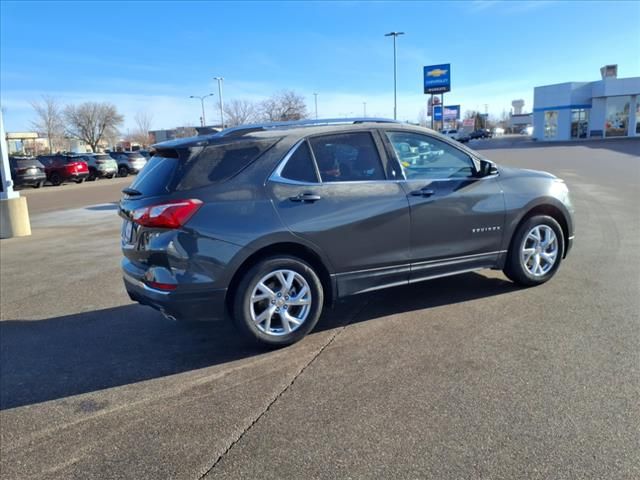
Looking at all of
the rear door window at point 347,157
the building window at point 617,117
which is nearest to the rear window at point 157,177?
the rear door window at point 347,157

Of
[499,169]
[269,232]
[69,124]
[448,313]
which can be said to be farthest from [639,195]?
[69,124]

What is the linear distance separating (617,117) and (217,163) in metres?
57.4

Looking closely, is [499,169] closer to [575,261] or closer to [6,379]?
[575,261]

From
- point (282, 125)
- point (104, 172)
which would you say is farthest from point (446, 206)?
point (104, 172)

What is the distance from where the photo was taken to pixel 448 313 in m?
5.03

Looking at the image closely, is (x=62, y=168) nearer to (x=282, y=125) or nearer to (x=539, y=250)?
(x=282, y=125)

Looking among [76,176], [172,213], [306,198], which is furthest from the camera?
[76,176]

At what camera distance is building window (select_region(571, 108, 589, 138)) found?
53656 millimetres

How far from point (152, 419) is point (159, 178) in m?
1.86

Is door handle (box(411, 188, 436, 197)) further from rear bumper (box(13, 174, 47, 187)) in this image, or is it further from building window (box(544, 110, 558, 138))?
building window (box(544, 110, 558, 138))

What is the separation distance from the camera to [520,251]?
5480mm

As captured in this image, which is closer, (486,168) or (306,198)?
(306,198)

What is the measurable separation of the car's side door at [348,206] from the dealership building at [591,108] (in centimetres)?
5475

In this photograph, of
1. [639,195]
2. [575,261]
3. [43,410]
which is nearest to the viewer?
[43,410]
